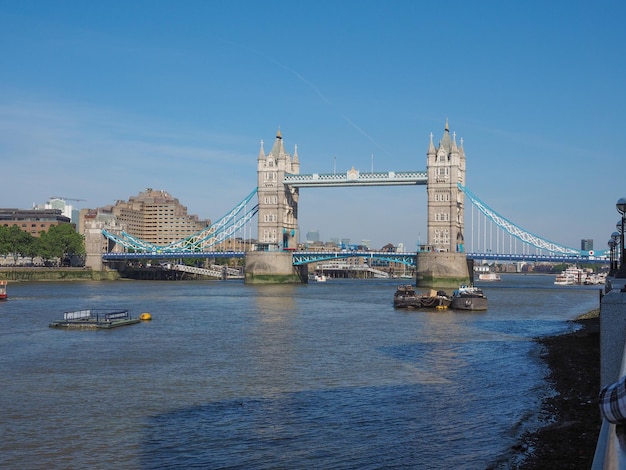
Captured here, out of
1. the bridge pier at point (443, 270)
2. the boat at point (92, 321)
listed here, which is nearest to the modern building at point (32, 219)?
the bridge pier at point (443, 270)

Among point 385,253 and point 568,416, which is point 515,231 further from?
point 568,416

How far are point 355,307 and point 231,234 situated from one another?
59868 millimetres

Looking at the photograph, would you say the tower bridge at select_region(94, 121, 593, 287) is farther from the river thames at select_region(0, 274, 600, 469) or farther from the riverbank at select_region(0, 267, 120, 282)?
the river thames at select_region(0, 274, 600, 469)

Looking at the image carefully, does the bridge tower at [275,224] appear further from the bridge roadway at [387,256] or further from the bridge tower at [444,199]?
the bridge tower at [444,199]

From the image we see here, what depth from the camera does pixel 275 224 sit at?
4151 inches

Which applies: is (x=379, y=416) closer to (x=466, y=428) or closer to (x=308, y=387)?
(x=466, y=428)

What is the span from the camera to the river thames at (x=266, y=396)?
14594mm

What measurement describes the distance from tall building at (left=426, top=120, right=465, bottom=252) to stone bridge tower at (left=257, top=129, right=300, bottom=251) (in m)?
19.3

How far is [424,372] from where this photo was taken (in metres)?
24.0

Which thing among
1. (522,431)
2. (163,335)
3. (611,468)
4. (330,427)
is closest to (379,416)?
(330,427)

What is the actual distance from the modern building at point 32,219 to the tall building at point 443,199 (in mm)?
85802

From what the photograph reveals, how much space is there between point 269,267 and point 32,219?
79.5m

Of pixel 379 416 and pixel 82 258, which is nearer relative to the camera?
pixel 379 416

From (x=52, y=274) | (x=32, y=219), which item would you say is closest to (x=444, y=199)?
(x=52, y=274)
